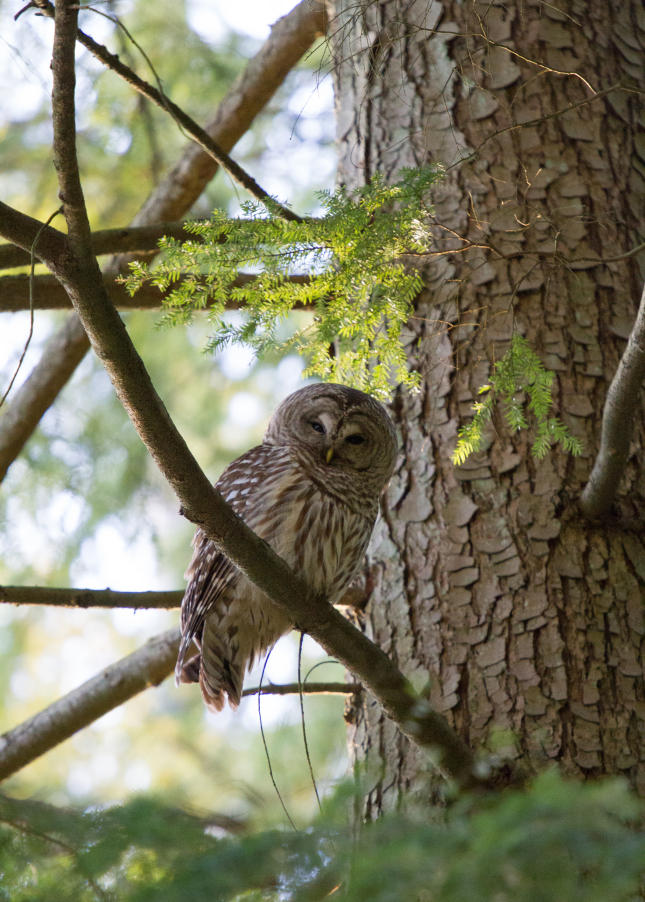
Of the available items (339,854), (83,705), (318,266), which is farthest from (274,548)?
(339,854)

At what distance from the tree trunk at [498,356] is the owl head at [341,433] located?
0.12 meters

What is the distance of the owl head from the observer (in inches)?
138

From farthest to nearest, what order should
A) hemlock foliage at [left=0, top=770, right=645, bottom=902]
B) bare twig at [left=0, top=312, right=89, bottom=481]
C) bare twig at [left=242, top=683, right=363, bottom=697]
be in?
bare twig at [left=0, top=312, right=89, bottom=481]
bare twig at [left=242, top=683, right=363, bottom=697]
hemlock foliage at [left=0, top=770, right=645, bottom=902]

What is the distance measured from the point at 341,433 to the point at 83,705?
4.68 feet

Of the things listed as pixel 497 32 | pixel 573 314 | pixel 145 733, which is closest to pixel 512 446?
pixel 573 314

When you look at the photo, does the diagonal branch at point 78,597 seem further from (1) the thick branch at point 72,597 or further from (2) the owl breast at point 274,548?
(2) the owl breast at point 274,548

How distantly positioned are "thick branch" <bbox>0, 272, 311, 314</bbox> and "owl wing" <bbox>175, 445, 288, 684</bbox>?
65 cm

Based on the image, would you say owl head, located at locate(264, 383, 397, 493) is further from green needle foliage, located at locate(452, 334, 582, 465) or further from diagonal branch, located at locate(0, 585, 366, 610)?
diagonal branch, located at locate(0, 585, 366, 610)

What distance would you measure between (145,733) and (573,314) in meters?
5.58

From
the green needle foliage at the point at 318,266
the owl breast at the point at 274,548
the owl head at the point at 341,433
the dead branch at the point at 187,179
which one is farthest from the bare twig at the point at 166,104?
the owl breast at the point at 274,548

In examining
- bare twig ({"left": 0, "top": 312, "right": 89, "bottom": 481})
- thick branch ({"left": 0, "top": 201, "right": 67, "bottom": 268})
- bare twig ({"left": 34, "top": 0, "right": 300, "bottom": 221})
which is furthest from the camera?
bare twig ({"left": 0, "top": 312, "right": 89, "bottom": 481})

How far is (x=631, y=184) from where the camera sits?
3.52 metres

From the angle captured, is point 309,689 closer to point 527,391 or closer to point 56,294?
point 527,391

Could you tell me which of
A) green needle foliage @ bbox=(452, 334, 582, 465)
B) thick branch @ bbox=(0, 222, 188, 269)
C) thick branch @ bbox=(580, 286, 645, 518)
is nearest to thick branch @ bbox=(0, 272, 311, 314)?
thick branch @ bbox=(0, 222, 188, 269)
